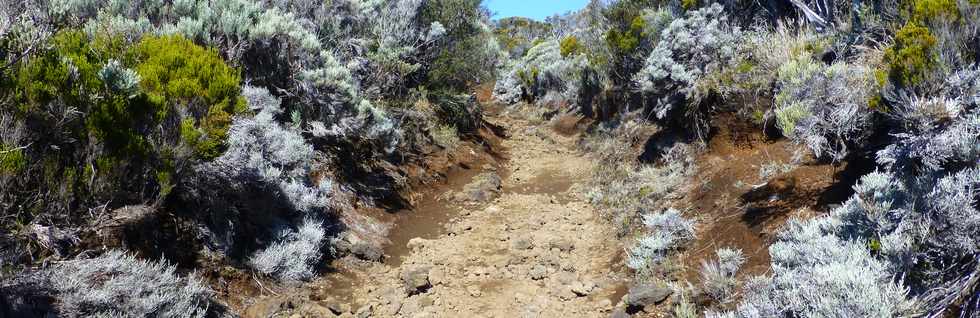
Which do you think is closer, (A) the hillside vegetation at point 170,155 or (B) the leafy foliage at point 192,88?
(A) the hillside vegetation at point 170,155

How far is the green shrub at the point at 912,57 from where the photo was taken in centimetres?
439

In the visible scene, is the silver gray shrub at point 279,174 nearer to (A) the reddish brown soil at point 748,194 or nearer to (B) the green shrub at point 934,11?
(A) the reddish brown soil at point 748,194

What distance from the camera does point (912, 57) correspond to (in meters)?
4.47

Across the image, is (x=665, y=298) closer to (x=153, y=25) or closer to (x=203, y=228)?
(x=203, y=228)

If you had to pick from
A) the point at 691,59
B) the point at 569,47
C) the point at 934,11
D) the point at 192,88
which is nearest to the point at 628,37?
the point at 691,59

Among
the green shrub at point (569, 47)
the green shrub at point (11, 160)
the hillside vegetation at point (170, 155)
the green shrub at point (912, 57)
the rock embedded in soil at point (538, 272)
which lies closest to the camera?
the green shrub at point (11, 160)

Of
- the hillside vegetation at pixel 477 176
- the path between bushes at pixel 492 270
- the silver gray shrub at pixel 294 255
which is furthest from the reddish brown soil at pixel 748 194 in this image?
the silver gray shrub at pixel 294 255

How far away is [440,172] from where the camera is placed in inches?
409

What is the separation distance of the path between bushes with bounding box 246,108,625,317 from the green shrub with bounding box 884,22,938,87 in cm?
293

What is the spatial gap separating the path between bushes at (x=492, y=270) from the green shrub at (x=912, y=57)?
2929 mm

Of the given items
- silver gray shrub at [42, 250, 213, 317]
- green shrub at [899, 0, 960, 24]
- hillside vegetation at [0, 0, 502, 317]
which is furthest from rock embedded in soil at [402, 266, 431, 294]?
green shrub at [899, 0, 960, 24]

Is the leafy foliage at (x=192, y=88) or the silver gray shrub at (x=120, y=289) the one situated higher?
the leafy foliage at (x=192, y=88)

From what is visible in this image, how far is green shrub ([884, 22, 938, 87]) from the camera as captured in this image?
14.4 ft

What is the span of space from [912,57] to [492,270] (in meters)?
4.32
